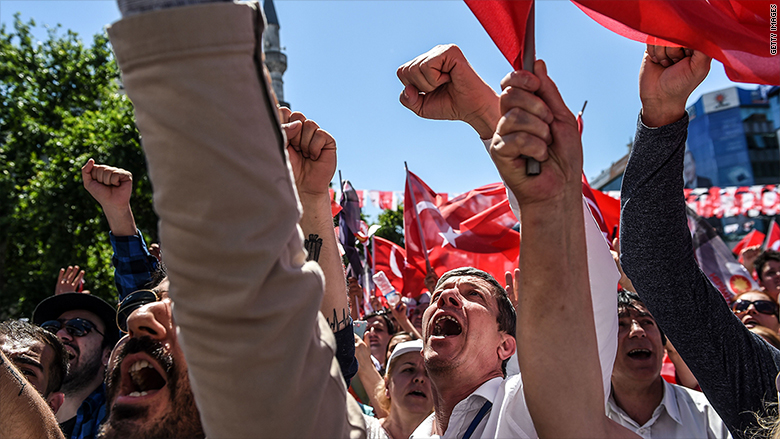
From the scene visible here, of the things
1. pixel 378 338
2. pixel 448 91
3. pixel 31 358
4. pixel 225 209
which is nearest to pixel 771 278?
pixel 378 338

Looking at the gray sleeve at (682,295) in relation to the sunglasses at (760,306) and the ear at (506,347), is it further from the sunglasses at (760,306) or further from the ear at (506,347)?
the sunglasses at (760,306)

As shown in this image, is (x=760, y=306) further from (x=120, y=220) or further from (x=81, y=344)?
(x=81, y=344)

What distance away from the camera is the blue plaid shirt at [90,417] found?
121 inches

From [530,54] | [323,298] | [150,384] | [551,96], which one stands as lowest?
[150,384]

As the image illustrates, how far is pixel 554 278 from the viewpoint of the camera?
4.53 feet

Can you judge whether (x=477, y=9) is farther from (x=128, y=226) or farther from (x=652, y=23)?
(x=128, y=226)

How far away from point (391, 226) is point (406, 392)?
1138 inches

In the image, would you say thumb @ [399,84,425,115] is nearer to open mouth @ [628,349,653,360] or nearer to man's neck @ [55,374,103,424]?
open mouth @ [628,349,653,360]

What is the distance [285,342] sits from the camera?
99 centimetres

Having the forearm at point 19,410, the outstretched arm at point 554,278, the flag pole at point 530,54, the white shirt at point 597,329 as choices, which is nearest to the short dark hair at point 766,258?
the white shirt at point 597,329

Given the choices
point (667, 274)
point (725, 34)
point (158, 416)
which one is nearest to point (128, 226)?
point (158, 416)

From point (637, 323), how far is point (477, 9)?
9.08 feet

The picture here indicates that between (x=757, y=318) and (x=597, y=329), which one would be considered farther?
(x=757, y=318)

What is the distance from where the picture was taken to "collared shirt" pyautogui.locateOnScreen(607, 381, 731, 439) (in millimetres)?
3240
